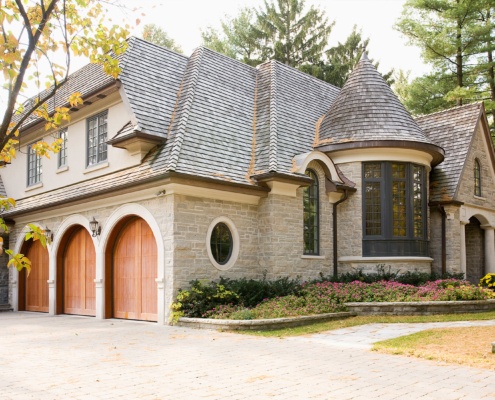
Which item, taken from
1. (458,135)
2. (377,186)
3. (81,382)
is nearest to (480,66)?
(458,135)

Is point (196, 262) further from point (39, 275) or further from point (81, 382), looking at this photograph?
point (39, 275)

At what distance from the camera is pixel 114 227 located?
15078 millimetres

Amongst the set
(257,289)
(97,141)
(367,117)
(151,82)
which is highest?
(151,82)

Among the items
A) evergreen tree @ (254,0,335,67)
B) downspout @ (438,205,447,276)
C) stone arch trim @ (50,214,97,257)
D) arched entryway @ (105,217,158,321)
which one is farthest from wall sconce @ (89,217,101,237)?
evergreen tree @ (254,0,335,67)

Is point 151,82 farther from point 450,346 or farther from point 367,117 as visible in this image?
point 450,346

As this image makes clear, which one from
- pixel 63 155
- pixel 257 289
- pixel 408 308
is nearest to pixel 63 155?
pixel 63 155

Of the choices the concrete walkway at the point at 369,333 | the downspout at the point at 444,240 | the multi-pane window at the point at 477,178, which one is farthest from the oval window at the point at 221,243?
the multi-pane window at the point at 477,178

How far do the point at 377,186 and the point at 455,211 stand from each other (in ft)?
12.0

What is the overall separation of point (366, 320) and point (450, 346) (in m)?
3.57

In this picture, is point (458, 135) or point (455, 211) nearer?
point (455, 211)

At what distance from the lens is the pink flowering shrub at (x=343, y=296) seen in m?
12.2

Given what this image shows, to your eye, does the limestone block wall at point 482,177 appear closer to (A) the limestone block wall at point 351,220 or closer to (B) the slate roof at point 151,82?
(A) the limestone block wall at point 351,220

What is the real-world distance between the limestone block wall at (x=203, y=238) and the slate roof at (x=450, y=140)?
7.24 metres

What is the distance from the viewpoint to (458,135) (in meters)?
20.4
